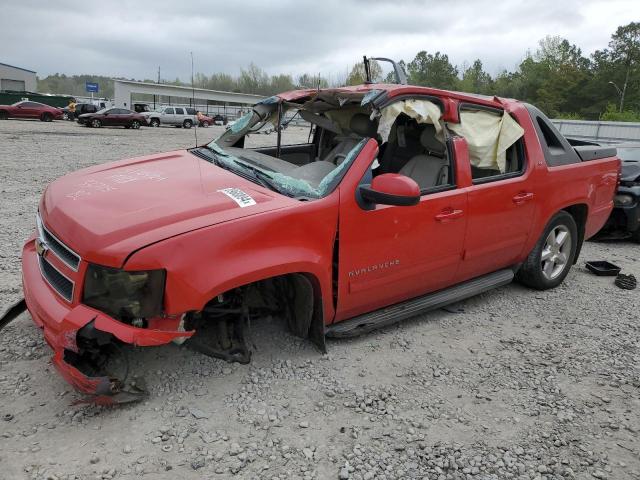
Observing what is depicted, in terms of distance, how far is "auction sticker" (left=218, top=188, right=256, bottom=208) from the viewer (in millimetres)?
2931

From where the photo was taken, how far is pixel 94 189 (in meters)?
3.22

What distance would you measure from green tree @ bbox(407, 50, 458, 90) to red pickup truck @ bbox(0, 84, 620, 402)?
260 feet

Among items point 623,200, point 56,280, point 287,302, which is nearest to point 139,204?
point 56,280

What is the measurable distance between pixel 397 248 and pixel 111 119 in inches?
1215

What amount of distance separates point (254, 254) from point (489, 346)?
204 cm

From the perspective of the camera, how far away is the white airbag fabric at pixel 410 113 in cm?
358

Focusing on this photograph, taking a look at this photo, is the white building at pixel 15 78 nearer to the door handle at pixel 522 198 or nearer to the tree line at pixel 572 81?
the tree line at pixel 572 81

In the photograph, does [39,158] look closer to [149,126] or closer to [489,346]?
[489,346]

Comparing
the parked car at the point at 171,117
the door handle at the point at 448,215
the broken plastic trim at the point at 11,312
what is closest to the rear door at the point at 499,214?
the door handle at the point at 448,215

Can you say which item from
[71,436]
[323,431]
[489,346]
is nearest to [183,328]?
[71,436]

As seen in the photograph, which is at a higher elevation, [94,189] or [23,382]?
[94,189]

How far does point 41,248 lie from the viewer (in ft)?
9.97

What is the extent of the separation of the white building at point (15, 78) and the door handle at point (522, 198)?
7487 centimetres

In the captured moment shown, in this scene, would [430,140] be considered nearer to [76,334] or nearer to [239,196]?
[239,196]
